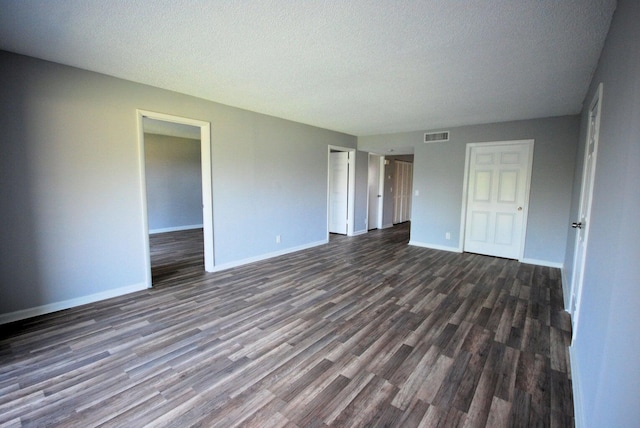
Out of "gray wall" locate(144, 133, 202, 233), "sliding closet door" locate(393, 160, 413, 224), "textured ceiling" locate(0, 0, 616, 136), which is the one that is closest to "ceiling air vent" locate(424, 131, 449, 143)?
"textured ceiling" locate(0, 0, 616, 136)

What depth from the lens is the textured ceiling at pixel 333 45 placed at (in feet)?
6.23

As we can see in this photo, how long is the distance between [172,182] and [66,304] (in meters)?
5.25

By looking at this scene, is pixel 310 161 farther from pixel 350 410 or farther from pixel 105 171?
pixel 350 410

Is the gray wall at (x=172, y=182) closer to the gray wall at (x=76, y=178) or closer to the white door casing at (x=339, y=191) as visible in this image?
the white door casing at (x=339, y=191)

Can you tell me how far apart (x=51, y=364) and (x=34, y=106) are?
243 cm

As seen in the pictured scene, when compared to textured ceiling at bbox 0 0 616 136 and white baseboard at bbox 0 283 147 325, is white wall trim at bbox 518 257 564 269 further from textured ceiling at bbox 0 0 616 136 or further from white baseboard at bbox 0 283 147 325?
white baseboard at bbox 0 283 147 325

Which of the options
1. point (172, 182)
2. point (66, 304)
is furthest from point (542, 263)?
point (172, 182)

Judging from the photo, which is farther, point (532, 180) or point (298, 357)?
point (532, 180)

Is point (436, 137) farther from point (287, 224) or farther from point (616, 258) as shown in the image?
point (616, 258)

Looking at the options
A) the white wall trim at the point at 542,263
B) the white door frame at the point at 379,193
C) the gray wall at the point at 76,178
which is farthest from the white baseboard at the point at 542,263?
the gray wall at the point at 76,178

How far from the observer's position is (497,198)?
527cm

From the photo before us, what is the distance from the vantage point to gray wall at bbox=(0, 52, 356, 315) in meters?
2.73

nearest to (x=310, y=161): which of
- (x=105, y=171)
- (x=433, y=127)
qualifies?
(x=433, y=127)

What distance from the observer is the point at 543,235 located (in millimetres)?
4844
